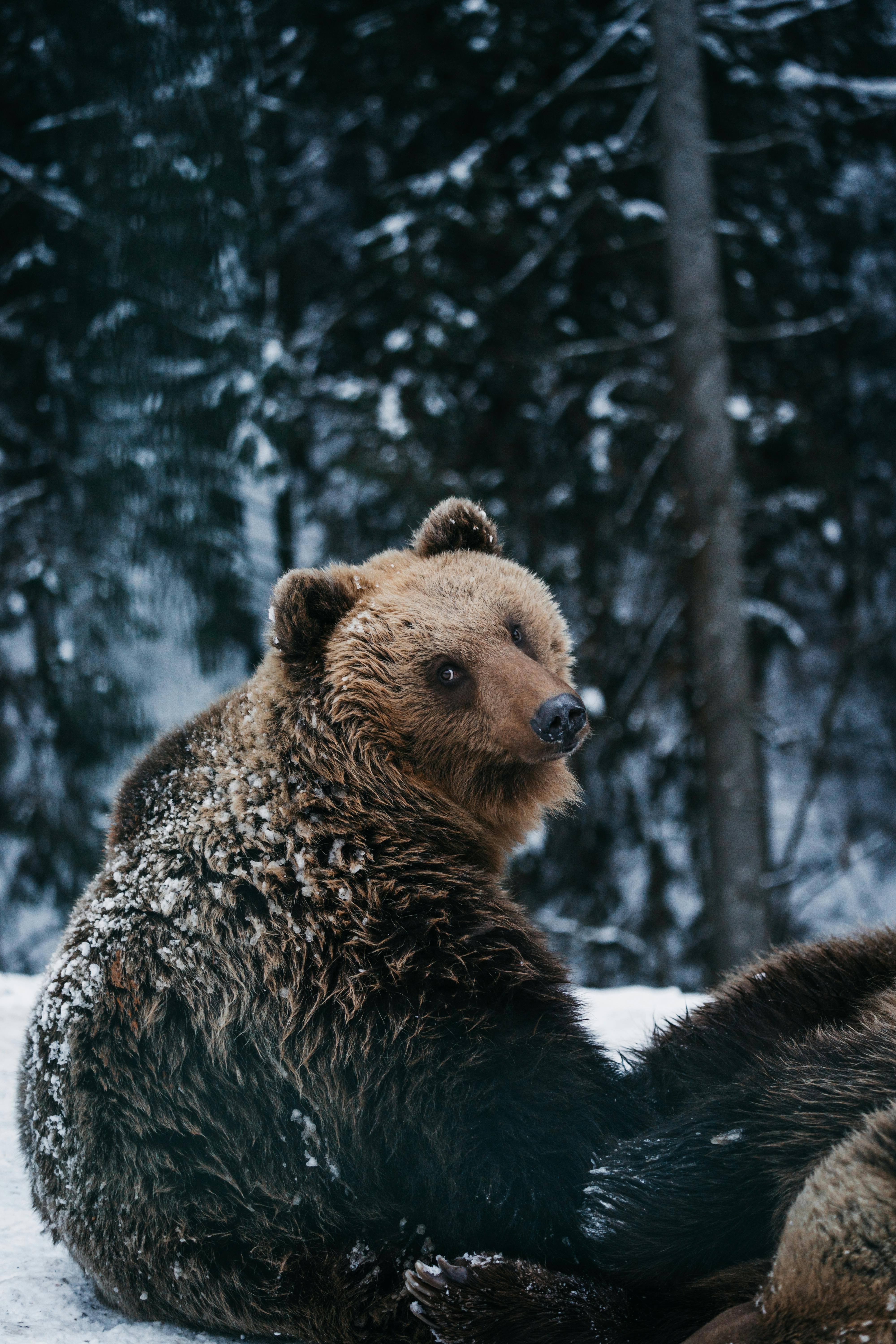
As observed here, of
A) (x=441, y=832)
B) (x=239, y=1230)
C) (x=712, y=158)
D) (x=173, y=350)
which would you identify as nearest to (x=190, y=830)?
(x=441, y=832)

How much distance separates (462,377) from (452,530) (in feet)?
17.4

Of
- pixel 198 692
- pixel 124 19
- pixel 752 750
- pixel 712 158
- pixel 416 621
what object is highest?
pixel 124 19

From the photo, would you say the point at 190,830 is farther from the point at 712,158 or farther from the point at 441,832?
the point at 712,158

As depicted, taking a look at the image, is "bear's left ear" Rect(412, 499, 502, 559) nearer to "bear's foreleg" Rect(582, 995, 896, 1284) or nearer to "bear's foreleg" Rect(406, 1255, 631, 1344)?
"bear's foreleg" Rect(582, 995, 896, 1284)

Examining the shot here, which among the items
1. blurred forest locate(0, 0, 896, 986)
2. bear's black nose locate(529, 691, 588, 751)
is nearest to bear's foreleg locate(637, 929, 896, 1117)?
bear's black nose locate(529, 691, 588, 751)

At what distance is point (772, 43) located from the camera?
871 cm

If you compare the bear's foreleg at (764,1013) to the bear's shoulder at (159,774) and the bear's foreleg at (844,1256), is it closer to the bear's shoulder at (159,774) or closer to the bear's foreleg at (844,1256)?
the bear's foreleg at (844,1256)

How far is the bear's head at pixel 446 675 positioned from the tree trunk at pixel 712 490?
4594 millimetres

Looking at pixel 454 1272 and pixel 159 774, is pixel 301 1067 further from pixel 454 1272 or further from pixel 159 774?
pixel 159 774

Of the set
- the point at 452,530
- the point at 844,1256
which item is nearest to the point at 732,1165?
the point at 844,1256

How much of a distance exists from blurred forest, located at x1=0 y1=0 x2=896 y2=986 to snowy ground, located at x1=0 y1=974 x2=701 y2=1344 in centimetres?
408

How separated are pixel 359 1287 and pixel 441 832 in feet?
3.24

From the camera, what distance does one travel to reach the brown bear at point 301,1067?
7.04ft

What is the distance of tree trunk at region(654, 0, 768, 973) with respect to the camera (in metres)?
7.54
